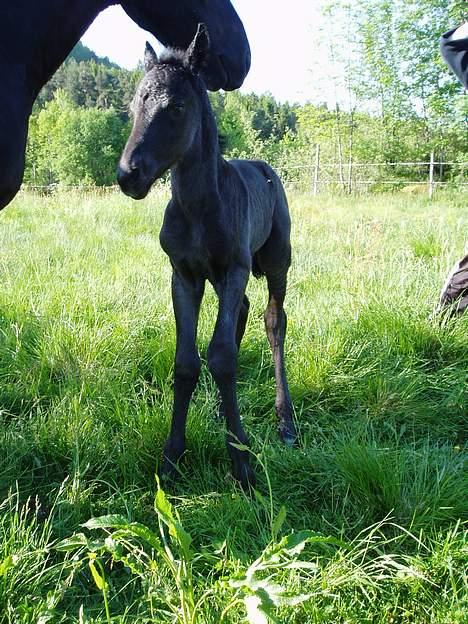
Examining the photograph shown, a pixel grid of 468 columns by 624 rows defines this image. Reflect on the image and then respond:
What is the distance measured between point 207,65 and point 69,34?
54 centimetres

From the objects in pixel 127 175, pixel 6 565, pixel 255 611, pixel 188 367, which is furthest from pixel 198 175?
pixel 255 611

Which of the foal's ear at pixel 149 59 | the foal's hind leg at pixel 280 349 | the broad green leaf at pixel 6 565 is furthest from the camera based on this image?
the foal's hind leg at pixel 280 349

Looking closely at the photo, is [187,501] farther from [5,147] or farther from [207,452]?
[5,147]

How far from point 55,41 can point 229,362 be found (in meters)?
1.39

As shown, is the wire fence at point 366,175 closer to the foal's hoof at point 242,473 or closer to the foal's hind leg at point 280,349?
the foal's hind leg at point 280,349

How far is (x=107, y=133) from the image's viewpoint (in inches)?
2227

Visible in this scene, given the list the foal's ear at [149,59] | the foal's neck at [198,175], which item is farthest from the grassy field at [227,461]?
the foal's ear at [149,59]

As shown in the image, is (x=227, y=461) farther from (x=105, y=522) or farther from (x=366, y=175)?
(x=366, y=175)

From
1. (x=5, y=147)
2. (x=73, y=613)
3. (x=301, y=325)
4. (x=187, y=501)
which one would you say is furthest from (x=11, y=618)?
(x=301, y=325)

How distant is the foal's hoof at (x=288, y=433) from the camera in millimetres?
2645

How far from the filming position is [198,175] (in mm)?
2248

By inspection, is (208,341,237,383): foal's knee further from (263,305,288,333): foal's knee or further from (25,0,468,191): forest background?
(25,0,468,191): forest background

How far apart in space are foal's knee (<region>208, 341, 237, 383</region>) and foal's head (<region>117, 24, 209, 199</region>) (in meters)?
0.69

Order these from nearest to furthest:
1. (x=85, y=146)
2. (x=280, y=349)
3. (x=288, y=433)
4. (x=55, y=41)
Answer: (x=55, y=41), (x=288, y=433), (x=280, y=349), (x=85, y=146)
